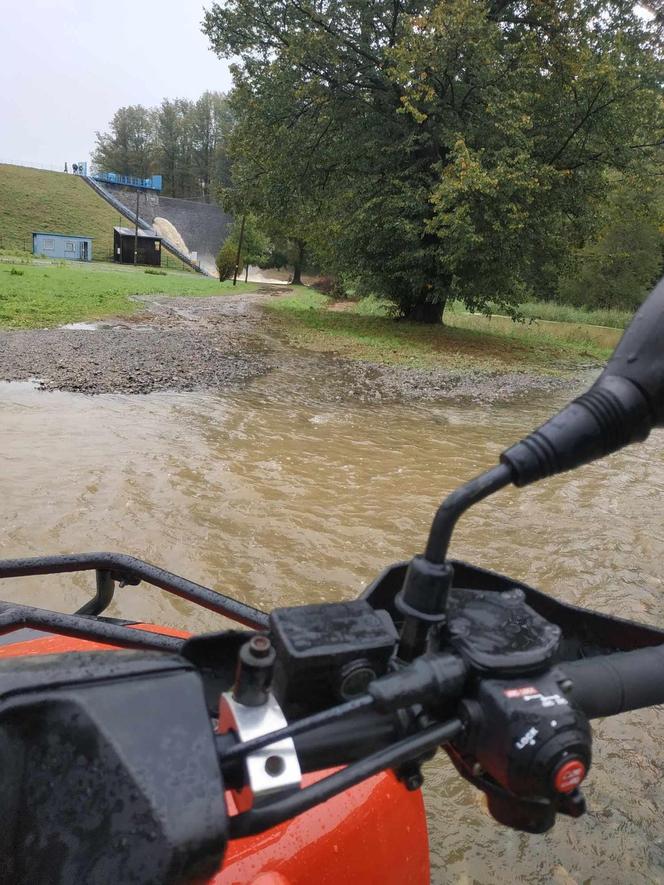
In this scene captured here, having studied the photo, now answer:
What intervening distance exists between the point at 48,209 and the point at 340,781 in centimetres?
7369

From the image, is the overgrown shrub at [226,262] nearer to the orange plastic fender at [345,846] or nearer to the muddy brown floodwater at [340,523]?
the muddy brown floodwater at [340,523]

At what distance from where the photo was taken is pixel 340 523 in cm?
508

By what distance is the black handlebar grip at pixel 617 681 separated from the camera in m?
1.01

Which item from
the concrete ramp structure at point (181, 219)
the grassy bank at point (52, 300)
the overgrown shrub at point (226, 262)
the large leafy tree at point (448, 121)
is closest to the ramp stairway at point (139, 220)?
the concrete ramp structure at point (181, 219)

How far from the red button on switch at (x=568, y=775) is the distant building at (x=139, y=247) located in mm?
61519

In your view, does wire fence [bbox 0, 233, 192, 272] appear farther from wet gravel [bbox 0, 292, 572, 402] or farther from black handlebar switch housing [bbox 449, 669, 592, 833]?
black handlebar switch housing [bbox 449, 669, 592, 833]

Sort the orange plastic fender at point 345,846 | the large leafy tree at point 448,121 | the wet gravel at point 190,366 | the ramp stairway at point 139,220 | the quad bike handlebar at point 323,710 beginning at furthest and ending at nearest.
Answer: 1. the ramp stairway at point 139,220
2. the large leafy tree at point 448,121
3. the wet gravel at point 190,366
4. the orange plastic fender at point 345,846
5. the quad bike handlebar at point 323,710

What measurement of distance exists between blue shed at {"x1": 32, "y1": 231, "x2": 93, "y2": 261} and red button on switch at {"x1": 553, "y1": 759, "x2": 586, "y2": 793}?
5814 centimetres

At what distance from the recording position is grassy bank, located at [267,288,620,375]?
49.9ft

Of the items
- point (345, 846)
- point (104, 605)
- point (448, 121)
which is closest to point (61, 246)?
point (448, 121)

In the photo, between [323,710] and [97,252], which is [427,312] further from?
[97,252]

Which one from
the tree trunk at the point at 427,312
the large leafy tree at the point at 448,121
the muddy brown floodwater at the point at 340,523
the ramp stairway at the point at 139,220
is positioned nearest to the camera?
the muddy brown floodwater at the point at 340,523

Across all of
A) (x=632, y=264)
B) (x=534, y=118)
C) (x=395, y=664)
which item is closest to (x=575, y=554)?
(x=395, y=664)

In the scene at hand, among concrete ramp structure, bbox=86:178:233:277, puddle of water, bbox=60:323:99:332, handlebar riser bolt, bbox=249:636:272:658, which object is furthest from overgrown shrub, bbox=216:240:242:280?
handlebar riser bolt, bbox=249:636:272:658
